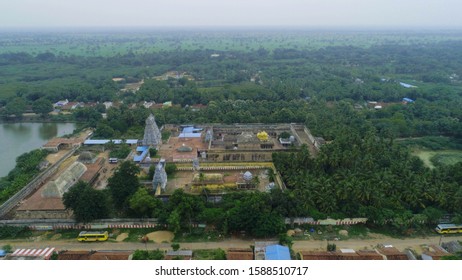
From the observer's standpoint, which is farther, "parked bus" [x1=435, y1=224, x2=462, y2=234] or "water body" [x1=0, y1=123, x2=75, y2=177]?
"water body" [x1=0, y1=123, x2=75, y2=177]

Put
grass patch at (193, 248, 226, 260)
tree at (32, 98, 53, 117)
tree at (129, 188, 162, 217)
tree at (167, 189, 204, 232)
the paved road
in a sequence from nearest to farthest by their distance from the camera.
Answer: grass patch at (193, 248, 226, 260) → the paved road → tree at (167, 189, 204, 232) → tree at (129, 188, 162, 217) → tree at (32, 98, 53, 117)

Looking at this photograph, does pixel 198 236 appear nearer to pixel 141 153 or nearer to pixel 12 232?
pixel 12 232

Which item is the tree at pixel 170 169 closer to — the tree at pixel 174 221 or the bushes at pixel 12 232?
the tree at pixel 174 221

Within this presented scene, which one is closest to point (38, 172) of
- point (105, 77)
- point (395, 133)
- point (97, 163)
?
point (97, 163)

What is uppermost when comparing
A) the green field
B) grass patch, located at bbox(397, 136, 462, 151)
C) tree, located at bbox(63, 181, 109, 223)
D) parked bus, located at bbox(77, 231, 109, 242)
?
tree, located at bbox(63, 181, 109, 223)

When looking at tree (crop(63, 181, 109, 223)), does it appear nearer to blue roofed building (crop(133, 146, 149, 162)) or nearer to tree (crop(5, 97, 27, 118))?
blue roofed building (crop(133, 146, 149, 162))

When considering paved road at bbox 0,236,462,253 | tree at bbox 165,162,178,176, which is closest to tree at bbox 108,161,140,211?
paved road at bbox 0,236,462,253

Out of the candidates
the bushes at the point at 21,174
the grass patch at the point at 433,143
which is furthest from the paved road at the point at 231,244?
the grass patch at the point at 433,143
